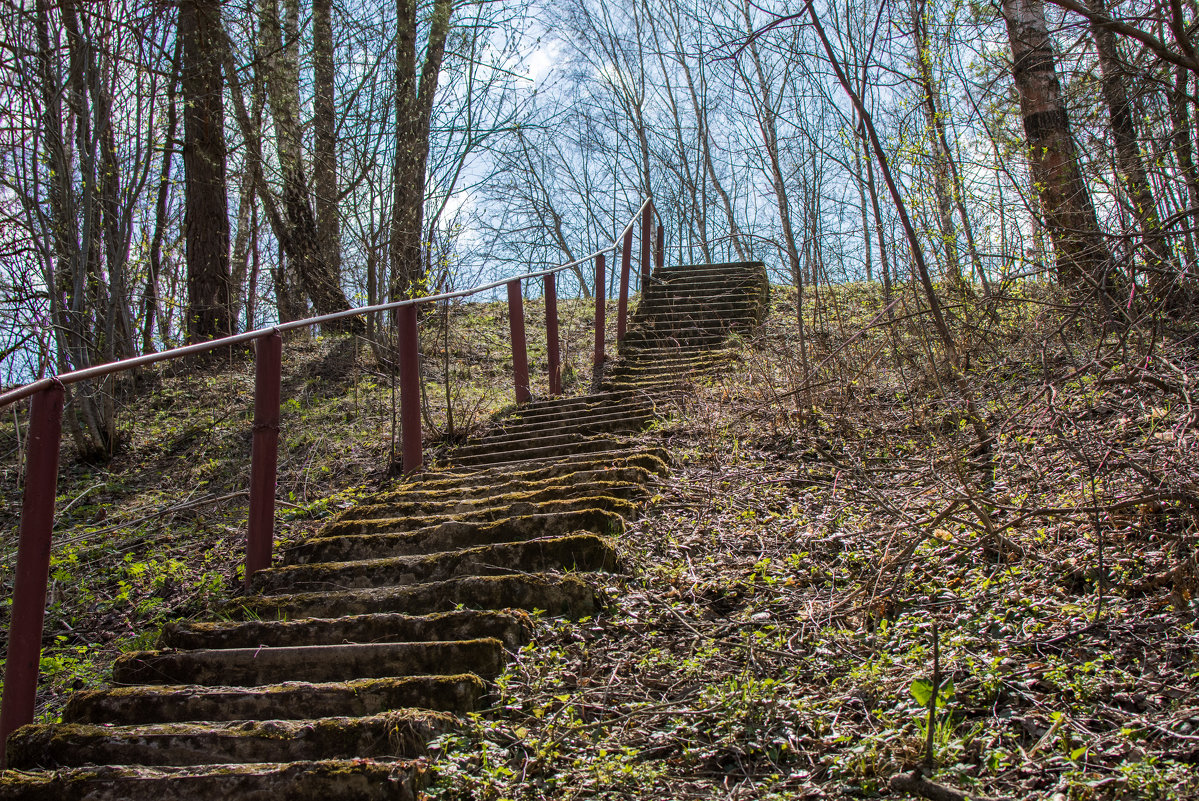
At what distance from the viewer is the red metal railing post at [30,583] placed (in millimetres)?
2553

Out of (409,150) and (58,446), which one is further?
(409,150)

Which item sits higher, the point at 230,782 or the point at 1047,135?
the point at 1047,135

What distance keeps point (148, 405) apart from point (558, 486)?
6.09 metres

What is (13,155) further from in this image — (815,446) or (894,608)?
(894,608)

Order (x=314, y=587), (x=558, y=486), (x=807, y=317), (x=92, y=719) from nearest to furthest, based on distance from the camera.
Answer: (x=92, y=719)
(x=314, y=587)
(x=558, y=486)
(x=807, y=317)

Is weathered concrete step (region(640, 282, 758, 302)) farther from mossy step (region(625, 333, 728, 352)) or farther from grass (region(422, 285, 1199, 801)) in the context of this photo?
grass (region(422, 285, 1199, 801))

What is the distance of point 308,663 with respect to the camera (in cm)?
294

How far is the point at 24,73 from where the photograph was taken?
20.5 ft

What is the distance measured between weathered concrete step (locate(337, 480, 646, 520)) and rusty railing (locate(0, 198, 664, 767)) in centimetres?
52

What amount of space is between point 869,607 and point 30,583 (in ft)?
8.62

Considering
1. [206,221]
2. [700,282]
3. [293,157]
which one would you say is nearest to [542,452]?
[700,282]

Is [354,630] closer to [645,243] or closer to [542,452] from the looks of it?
[542,452]

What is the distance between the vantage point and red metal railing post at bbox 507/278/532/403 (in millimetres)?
6012

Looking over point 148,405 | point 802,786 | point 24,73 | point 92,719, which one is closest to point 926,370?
point 802,786
